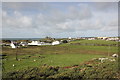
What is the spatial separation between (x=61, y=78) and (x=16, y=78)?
198 cm

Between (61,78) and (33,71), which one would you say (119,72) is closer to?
(61,78)

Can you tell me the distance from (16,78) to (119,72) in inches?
176

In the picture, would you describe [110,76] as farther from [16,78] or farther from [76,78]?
[16,78]

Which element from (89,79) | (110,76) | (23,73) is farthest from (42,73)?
(110,76)

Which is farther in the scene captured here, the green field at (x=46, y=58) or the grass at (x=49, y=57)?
the grass at (x=49, y=57)

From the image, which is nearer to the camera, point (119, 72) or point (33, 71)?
point (119, 72)

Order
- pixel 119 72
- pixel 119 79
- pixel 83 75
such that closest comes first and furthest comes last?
1. pixel 119 79
2. pixel 119 72
3. pixel 83 75

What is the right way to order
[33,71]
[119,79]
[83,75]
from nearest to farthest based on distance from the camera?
[119,79]
[83,75]
[33,71]

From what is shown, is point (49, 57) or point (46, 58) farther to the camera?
point (49, 57)

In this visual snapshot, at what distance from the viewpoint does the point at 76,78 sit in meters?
5.75

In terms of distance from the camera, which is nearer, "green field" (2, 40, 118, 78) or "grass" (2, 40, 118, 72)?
"green field" (2, 40, 118, 78)

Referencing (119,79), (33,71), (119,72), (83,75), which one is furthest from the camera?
(33,71)

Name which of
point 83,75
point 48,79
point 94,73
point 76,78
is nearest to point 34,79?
point 48,79

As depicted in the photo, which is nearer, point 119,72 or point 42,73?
point 119,72
